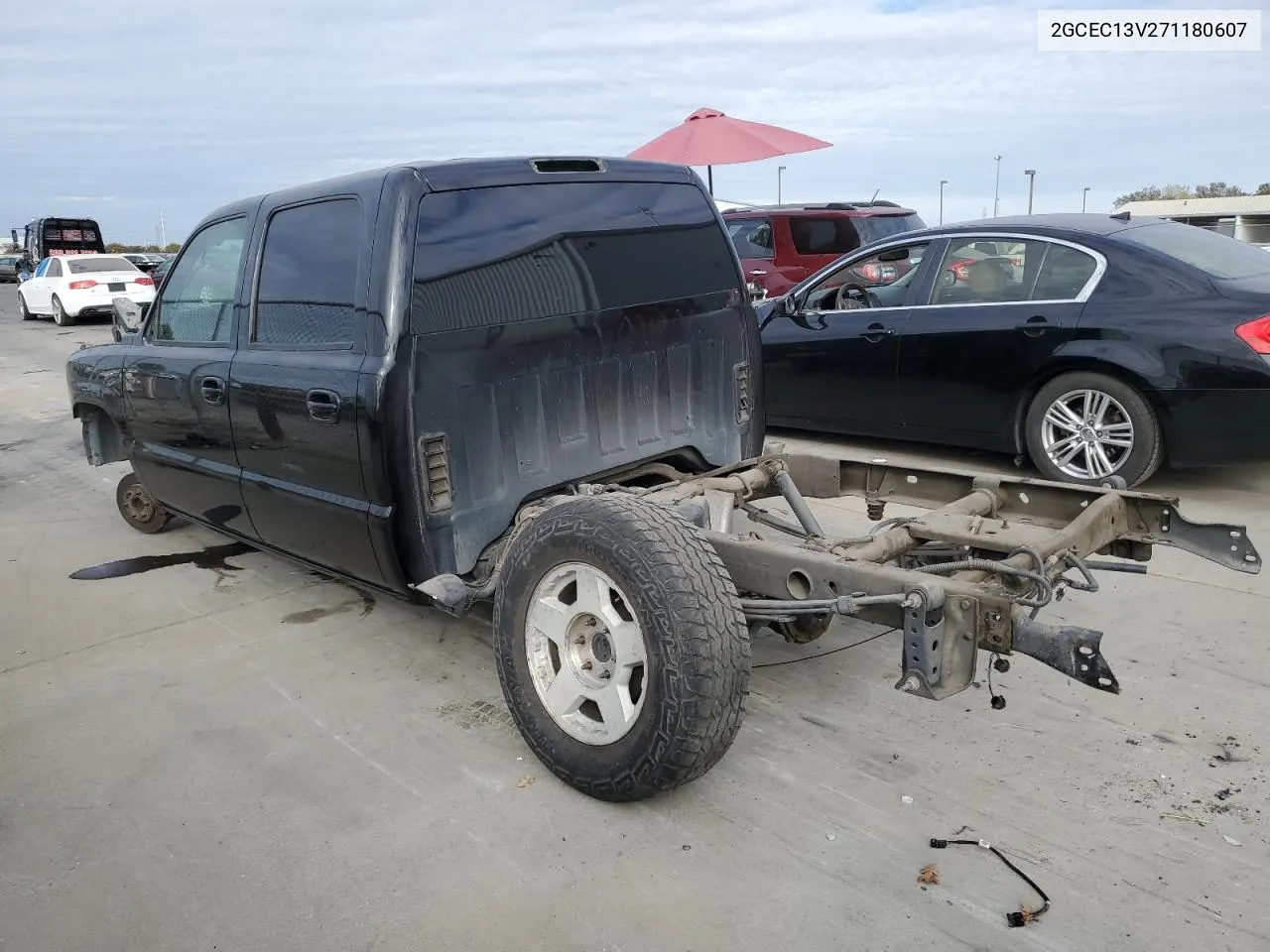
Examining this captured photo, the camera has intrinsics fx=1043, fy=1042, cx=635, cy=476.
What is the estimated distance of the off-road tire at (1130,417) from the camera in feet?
19.4

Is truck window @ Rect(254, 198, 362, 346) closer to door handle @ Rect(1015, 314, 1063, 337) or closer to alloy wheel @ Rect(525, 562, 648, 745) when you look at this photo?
alloy wheel @ Rect(525, 562, 648, 745)

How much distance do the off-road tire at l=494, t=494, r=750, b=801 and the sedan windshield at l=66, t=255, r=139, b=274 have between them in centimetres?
2240

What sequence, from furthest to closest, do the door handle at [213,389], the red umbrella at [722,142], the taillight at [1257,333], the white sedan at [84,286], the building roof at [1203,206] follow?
the building roof at [1203,206] → the white sedan at [84,286] → the red umbrella at [722,142] → the taillight at [1257,333] → the door handle at [213,389]

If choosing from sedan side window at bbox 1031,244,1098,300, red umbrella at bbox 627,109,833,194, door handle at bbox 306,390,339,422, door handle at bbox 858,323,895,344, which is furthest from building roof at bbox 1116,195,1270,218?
door handle at bbox 306,390,339,422

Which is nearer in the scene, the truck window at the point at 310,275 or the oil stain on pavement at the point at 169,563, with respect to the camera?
Answer: the truck window at the point at 310,275

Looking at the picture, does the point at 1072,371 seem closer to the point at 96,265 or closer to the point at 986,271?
the point at 986,271

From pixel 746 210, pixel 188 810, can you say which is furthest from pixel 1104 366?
pixel 746 210

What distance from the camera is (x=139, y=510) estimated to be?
20.5 ft

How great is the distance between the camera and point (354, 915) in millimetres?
2686

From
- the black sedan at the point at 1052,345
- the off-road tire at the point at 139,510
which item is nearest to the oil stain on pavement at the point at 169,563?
the off-road tire at the point at 139,510

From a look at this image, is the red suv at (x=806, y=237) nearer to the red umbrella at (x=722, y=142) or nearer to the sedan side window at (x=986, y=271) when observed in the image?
the red umbrella at (x=722, y=142)

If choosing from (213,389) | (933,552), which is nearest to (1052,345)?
(933,552)

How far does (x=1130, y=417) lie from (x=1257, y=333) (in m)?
0.76

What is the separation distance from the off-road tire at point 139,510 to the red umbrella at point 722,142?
8.21 m
